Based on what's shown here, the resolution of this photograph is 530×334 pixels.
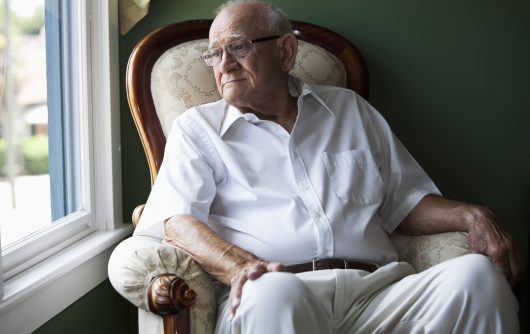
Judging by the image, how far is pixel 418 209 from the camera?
170cm

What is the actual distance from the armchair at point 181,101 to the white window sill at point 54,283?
200 millimetres

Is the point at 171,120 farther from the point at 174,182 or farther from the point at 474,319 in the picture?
the point at 474,319

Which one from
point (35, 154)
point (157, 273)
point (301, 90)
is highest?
point (301, 90)

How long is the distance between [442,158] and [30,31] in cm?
146

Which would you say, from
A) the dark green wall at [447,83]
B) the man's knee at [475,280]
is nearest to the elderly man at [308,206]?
the man's knee at [475,280]

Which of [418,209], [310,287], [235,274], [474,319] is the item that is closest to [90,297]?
[235,274]

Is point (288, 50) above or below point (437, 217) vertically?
above

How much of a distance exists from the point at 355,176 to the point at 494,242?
1.32 feet

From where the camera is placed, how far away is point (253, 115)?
169 cm

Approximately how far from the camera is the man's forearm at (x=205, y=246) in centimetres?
136

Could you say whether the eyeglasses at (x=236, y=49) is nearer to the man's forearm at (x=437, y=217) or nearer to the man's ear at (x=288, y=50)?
the man's ear at (x=288, y=50)

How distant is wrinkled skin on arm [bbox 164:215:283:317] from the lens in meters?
1.25

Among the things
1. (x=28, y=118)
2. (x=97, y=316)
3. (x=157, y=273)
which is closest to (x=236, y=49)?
(x=28, y=118)

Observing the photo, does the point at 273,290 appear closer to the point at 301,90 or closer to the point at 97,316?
the point at 301,90
